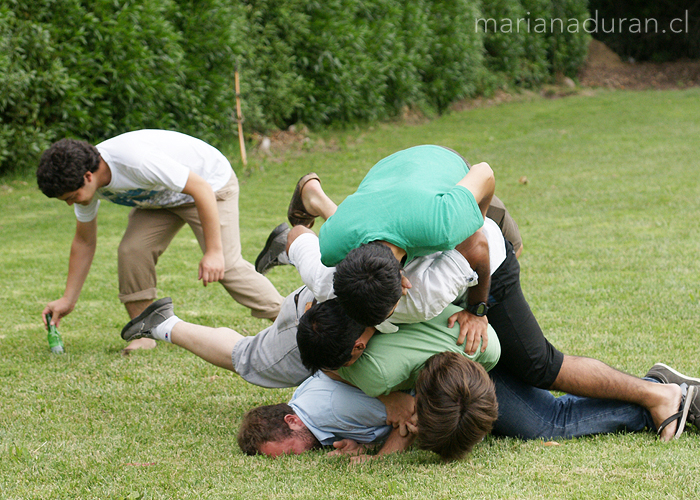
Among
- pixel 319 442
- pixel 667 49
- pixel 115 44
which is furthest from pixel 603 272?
pixel 667 49

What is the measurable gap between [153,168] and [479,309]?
208cm

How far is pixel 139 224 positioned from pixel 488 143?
10.5 m

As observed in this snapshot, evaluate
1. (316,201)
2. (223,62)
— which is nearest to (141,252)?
(316,201)

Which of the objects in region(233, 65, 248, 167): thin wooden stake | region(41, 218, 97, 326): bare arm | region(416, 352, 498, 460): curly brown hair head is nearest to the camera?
region(416, 352, 498, 460): curly brown hair head

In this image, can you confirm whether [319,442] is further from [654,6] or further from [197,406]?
[654,6]

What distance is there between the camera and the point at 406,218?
2883 millimetres

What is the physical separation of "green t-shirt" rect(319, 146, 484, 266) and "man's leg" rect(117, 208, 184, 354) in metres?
2.04

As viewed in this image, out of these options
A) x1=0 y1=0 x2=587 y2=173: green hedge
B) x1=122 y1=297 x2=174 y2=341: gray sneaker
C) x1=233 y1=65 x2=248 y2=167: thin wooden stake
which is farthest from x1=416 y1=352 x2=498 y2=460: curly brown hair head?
x1=233 y1=65 x2=248 y2=167: thin wooden stake

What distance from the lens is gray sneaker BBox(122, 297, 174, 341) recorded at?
401 cm

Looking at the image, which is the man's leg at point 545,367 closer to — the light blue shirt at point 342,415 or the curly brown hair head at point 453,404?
the curly brown hair head at point 453,404

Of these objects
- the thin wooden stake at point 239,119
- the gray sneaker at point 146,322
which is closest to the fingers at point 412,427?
the gray sneaker at point 146,322

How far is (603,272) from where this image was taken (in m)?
6.33

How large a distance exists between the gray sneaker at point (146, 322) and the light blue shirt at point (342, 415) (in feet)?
3.15

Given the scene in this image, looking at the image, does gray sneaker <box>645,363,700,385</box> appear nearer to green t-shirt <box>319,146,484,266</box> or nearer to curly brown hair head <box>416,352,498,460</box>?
curly brown hair head <box>416,352,498,460</box>
